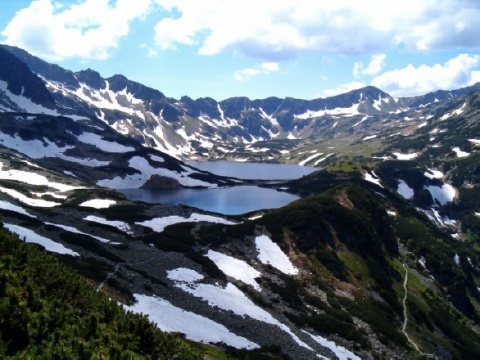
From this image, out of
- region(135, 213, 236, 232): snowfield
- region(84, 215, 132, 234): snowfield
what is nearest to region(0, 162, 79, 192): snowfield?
region(84, 215, 132, 234): snowfield

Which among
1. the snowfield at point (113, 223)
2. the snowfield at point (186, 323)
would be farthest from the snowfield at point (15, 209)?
the snowfield at point (186, 323)

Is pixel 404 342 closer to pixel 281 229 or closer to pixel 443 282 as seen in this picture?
pixel 281 229

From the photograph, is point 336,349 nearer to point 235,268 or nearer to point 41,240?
point 235,268

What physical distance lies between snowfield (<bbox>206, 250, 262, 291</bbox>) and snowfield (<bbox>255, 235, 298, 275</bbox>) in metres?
5.67

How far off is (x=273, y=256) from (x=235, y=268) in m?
12.3

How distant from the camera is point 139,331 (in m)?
20.8

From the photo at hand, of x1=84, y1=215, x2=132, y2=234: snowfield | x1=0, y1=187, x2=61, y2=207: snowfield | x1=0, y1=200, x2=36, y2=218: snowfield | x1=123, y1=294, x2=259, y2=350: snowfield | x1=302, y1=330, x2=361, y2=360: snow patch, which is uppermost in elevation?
x1=84, y1=215, x2=132, y2=234: snowfield

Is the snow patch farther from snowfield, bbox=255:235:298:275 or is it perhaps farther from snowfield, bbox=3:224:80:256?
snowfield, bbox=3:224:80:256

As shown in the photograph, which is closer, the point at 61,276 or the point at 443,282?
the point at 61,276

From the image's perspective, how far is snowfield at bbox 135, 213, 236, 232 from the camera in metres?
88.2

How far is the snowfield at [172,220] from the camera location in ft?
290

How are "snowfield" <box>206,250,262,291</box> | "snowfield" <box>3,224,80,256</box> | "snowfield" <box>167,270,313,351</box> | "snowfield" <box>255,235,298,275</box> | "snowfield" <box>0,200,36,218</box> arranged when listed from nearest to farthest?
"snowfield" <box>3,224,80,256</box>
"snowfield" <box>167,270,313,351</box>
"snowfield" <box>206,250,262,291</box>
"snowfield" <box>0,200,36,218</box>
"snowfield" <box>255,235,298,275</box>

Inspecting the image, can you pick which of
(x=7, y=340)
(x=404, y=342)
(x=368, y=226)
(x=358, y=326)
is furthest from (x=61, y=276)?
(x=368, y=226)

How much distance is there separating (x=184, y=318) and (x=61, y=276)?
2620cm
